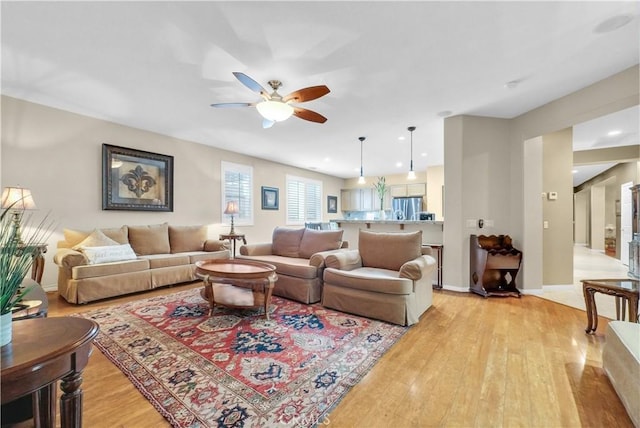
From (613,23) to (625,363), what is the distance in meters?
2.45

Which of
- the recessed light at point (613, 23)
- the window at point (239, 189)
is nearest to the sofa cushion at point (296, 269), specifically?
the window at point (239, 189)

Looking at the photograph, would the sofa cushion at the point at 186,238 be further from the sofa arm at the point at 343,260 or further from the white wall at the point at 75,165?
the sofa arm at the point at 343,260

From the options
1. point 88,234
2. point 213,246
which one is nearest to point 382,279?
point 213,246

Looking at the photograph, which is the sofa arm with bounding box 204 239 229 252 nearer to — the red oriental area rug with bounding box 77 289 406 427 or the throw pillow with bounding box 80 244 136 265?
the throw pillow with bounding box 80 244 136 265

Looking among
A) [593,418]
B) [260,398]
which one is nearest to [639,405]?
[593,418]

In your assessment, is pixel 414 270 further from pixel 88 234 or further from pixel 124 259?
pixel 88 234

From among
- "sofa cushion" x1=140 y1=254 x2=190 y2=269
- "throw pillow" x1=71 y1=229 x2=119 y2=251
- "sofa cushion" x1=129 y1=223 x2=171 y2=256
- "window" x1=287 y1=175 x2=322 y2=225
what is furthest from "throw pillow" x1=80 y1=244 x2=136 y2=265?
"window" x1=287 y1=175 x2=322 y2=225

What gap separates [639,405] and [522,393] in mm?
508

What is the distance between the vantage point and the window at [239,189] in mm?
6070

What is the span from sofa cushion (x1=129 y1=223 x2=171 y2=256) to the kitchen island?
10.2 ft

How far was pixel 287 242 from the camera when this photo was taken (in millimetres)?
4270

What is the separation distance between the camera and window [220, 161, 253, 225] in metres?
6.07

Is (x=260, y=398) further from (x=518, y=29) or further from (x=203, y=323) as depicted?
(x=518, y=29)

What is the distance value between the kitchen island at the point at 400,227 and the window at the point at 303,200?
297 cm
